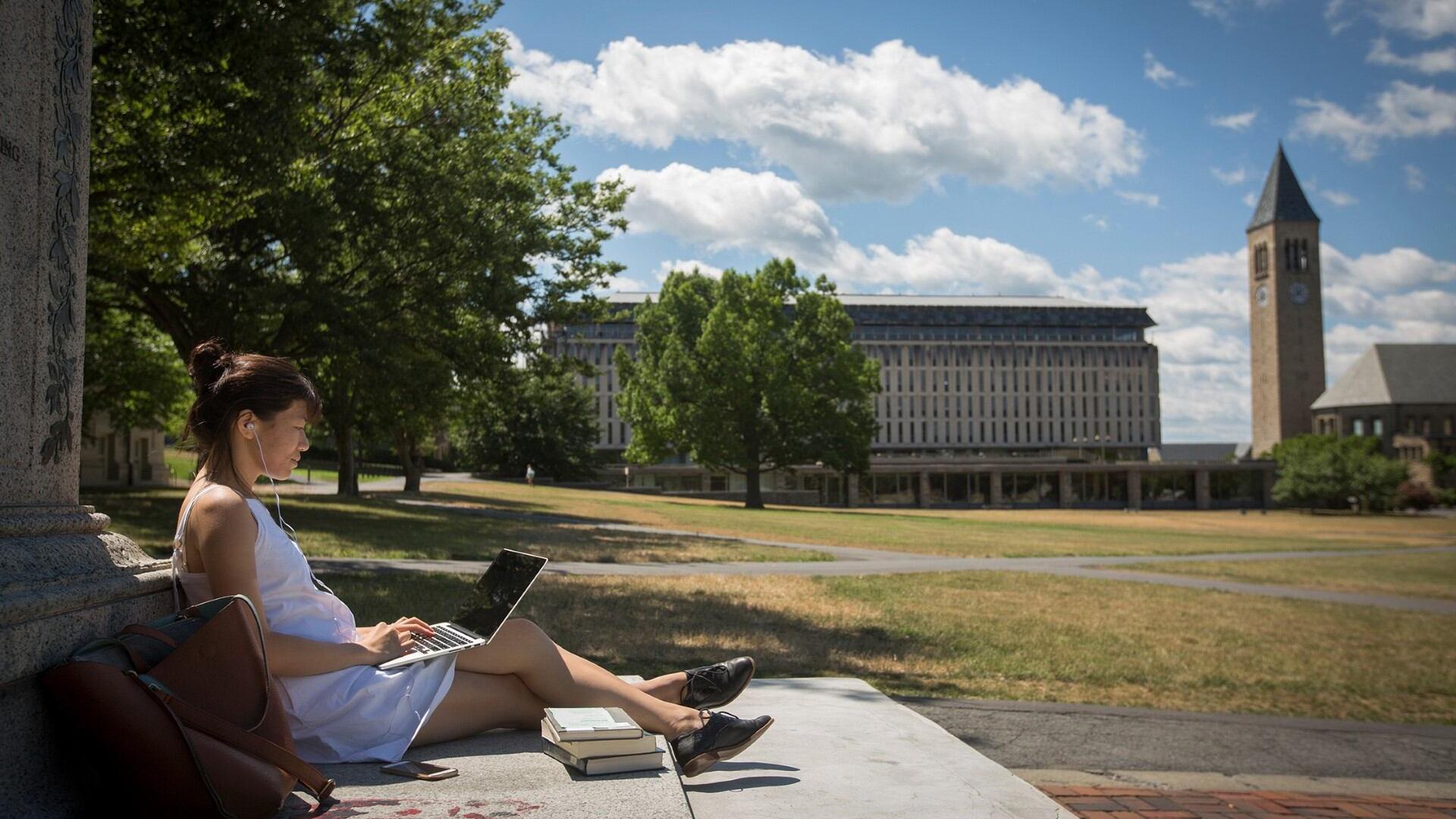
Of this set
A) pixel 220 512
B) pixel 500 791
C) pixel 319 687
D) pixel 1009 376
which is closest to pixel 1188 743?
pixel 500 791

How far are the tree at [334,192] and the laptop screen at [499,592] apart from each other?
28.7 feet

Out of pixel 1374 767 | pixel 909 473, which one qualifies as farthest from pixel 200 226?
pixel 909 473

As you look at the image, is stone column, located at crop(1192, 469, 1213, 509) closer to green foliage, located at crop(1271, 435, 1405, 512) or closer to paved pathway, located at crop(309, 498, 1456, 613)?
green foliage, located at crop(1271, 435, 1405, 512)

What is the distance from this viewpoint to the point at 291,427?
3.19 meters

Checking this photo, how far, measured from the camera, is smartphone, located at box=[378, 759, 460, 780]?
296 centimetres

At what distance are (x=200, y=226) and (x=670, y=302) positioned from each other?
1528 inches

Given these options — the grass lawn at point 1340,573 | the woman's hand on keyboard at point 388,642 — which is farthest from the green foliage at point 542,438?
the woman's hand on keyboard at point 388,642

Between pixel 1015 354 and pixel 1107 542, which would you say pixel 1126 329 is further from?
pixel 1107 542

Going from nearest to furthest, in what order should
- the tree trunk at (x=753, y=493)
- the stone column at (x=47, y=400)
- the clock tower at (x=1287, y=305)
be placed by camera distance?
the stone column at (x=47, y=400)
the tree trunk at (x=753, y=493)
the clock tower at (x=1287, y=305)

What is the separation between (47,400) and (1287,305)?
135 meters

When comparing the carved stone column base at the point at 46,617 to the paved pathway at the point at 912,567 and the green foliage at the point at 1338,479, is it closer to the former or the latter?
the paved pathway at the point at 912,567

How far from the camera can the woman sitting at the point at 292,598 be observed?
2.97 meters

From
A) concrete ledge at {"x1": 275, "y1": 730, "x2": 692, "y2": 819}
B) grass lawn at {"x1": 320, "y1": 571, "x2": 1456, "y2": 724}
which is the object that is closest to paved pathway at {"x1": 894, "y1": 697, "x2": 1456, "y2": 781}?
grass lawn at {"x1": 320, "y1": 571, "x2": 1456, "y2": 724}

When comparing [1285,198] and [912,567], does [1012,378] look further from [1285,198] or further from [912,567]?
[912,567]
